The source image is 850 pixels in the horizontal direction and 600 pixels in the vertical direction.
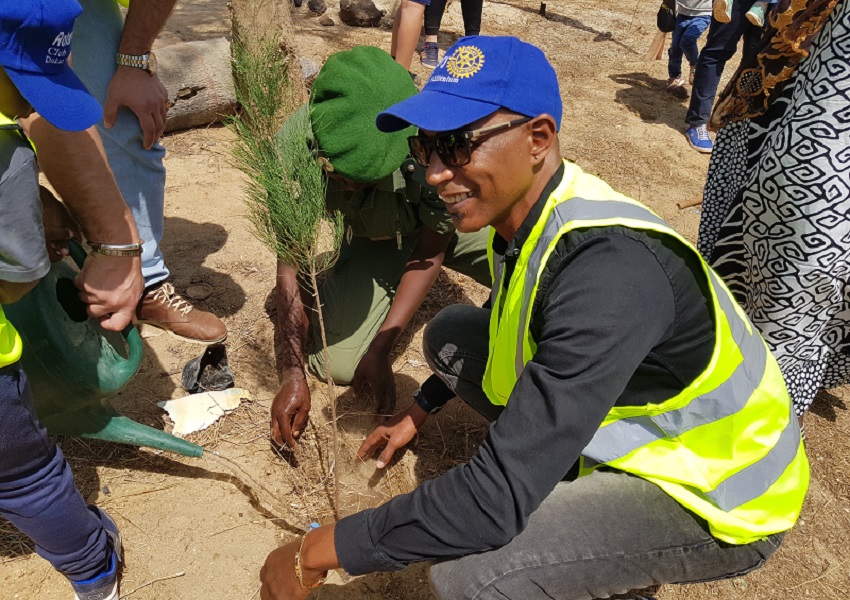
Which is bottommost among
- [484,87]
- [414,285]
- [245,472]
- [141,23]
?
[245,472]

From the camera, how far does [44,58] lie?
4.66 ft

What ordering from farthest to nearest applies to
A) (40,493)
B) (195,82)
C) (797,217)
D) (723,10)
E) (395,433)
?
(195,82) < (723,10) < (395,433) < (797,217) < (40,493)

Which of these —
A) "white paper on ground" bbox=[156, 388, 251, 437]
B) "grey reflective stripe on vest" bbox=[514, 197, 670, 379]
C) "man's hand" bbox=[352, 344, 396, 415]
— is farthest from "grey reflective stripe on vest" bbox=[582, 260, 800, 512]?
"white paper on ground" bbox=[156, 388, 251, 437]

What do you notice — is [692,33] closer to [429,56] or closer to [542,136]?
[429,56]

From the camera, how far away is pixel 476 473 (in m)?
1.39

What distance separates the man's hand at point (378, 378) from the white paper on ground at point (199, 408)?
0.51 meters

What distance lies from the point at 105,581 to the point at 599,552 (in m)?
1.41

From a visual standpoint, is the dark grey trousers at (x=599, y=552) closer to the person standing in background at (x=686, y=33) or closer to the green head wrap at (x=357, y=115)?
the green head wrap at (x=357, y=115)

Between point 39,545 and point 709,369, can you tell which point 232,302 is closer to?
point 39,545

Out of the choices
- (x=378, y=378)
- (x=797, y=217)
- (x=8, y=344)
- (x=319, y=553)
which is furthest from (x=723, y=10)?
(x=8, y=344)

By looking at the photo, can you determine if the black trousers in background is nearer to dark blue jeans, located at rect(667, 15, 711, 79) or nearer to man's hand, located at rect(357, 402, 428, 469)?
dark blue jeans, located at rect(667, 15, 711, 79)

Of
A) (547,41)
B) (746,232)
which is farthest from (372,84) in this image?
(547,41)

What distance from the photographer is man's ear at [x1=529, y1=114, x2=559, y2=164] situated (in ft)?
4.93

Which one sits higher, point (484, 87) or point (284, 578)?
point (484, 87)
